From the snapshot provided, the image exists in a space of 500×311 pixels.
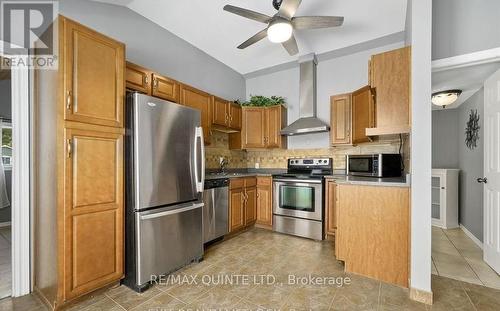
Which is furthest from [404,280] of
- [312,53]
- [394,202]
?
[312,53]

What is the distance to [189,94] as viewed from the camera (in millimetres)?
3027

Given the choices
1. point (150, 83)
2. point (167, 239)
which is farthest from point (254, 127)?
point (167, 239)

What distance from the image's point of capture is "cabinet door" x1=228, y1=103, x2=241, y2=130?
12.5 feet

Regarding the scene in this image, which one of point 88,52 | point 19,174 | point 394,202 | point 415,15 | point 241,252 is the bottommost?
point 241,252

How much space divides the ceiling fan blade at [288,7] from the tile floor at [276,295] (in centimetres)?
259

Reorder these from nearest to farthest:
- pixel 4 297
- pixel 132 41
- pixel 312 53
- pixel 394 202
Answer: pixel 4 297, pixel 394 202, pixel 132 41, pixel 312 53

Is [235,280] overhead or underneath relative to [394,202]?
underneath

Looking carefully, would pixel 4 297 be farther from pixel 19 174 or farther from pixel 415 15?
pixel 415 15

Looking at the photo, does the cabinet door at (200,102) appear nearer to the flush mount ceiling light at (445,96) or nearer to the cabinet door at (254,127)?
the cabinet door at (254,127)

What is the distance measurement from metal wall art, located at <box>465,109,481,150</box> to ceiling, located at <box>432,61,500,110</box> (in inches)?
14.8

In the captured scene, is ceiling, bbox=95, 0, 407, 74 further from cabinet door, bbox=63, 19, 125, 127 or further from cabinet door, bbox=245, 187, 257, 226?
cabinet door, bbox=245, 187, 257, 226

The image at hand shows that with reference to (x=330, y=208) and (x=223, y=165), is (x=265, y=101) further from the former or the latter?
(x=330, y=208)

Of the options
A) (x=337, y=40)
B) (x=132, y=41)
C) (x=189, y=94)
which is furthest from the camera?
(x=337, y=40)

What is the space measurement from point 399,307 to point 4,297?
10.5 feet
